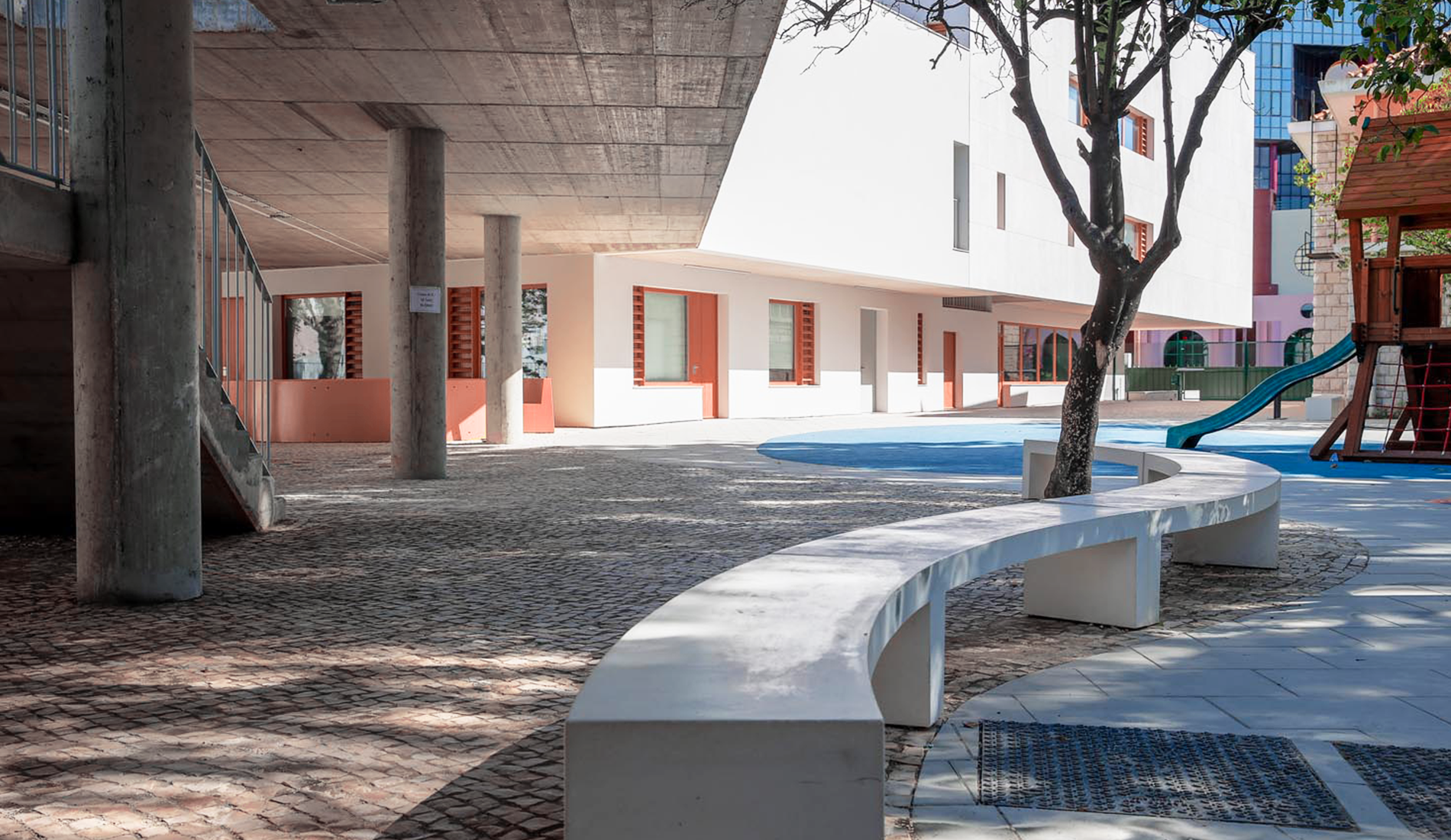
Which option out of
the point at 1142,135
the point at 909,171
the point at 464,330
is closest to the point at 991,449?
the point at 909,171

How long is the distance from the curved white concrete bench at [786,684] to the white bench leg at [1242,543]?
2.17m

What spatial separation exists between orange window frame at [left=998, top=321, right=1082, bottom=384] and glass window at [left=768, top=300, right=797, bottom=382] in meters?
12.2

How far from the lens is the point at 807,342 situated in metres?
30.7

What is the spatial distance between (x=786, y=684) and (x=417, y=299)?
1209cm

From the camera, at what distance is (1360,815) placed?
338cm

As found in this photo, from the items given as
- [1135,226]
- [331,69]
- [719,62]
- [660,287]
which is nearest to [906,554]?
[719,62]

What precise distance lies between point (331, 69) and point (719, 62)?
11.0ft

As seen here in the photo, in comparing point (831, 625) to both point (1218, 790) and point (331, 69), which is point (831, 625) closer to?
point (1218, 790)

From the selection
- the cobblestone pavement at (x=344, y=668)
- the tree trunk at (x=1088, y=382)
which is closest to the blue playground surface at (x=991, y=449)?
the tree trunk at (x=1088, y=382)

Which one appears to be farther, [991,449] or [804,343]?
[804,343]

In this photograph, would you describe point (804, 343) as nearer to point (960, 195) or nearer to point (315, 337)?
point (960, 195)

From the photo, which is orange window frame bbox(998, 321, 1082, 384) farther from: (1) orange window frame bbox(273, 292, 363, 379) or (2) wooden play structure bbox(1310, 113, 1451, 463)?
(2) wooden play structure bbox(1310, 113, 1451, 463)

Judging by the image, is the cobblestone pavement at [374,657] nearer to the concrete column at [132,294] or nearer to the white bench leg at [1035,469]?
the concrete column at [132,294]

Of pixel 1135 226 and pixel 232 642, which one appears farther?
pixel 1135 226
